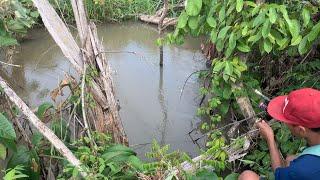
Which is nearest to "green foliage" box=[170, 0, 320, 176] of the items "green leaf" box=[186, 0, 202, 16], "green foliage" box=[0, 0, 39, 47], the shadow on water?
"green leaf" box=[186, 0, 202, 16]

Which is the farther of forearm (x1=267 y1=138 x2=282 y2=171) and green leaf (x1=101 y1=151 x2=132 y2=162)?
green leaf (x1=101 y1=151 x2=132 y2=162)

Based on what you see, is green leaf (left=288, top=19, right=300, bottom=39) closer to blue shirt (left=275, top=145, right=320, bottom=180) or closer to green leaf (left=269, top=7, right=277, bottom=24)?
green leaf (left=269, top=7, right=277, bottom=24)

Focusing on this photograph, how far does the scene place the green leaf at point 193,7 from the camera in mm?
2875

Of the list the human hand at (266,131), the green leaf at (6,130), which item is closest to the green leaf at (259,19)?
A: the human hand at (266,131)

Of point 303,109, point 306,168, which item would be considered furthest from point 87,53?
point 306,168

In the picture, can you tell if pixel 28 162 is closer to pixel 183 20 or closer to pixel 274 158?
pixel 183 20

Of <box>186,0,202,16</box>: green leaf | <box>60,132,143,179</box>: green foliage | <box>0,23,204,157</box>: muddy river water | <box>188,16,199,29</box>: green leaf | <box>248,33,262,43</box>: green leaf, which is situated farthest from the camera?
<box>0,23,204,157</box>: muddy river water

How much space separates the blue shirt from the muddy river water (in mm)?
1894

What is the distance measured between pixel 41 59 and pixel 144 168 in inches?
170

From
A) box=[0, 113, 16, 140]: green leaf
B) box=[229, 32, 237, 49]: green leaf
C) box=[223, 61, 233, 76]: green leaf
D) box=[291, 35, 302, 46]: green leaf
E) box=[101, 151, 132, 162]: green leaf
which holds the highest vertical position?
box=[291, 35, 302, 46]: green leaf

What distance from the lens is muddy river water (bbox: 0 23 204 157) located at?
4.34 metres

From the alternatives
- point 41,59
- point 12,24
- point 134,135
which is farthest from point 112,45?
point 134,135

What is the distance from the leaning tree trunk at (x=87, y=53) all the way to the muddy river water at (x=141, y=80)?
2.07 ft

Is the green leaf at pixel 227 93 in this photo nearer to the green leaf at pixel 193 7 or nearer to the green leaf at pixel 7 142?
the green leaf at pixel 193 7
